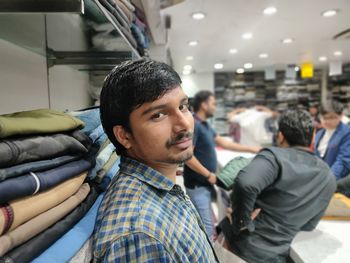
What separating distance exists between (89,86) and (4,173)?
3.61 feet

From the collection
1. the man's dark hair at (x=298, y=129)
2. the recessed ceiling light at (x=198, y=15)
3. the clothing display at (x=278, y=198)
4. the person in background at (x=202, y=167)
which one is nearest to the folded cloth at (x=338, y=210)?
the clothing display at (x=278, y=198)

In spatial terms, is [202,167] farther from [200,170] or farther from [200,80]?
[200,80]

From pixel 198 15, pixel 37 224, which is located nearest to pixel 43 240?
pixel 37 224

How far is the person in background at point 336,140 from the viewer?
284 cm

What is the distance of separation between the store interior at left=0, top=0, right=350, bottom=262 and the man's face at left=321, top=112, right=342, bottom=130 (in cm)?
109

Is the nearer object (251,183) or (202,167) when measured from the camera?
(251,183)

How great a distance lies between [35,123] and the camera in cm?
52

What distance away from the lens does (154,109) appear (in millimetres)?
680

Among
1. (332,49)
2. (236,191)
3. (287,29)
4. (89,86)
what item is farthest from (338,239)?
(332,49)

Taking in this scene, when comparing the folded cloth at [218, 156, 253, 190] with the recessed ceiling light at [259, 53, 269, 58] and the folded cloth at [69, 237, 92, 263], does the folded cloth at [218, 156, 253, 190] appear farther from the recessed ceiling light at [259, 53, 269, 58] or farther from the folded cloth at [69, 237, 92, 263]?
the recessed ceiling light at [259, 53, 269, 58]

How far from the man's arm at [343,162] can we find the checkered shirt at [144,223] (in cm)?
265

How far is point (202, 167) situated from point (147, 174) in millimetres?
1563

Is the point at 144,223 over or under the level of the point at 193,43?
under

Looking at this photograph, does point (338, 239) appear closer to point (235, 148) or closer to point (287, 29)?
point (235, 148)
